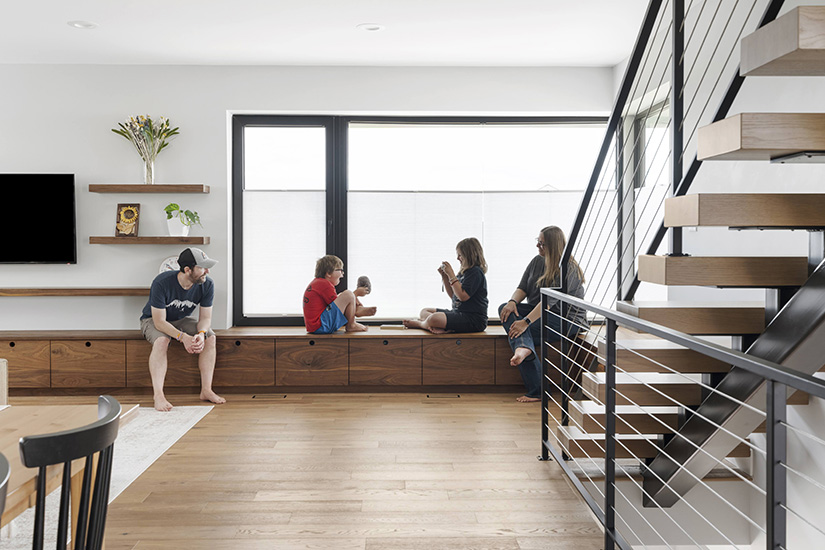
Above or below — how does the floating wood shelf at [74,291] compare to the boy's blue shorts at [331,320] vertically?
above

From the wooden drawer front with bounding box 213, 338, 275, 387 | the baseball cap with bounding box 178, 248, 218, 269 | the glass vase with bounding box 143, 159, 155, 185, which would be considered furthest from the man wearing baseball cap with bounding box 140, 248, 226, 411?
the glass vase with bounding box 143, 159, 155, 185

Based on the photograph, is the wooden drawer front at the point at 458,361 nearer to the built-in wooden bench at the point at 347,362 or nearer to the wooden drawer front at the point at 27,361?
the built-in wooden bench at the point at 347,362

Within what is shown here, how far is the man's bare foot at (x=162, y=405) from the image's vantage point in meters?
4.36

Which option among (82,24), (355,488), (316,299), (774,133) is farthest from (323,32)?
(774,133)

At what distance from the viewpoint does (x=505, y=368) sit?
4844mm

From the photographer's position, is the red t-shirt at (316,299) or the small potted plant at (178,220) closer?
the red t-shirt at (316,299)

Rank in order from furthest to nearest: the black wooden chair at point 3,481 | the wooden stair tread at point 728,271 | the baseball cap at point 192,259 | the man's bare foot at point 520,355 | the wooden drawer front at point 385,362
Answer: the wooden drawer front at point 385,362 → the man's bare foot at point 520,355 → the baseball cap at point 192,259 → the wooden stair tread at point 728,271 → the black wooden chair at point 3,481

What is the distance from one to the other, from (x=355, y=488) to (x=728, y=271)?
1.81 meters

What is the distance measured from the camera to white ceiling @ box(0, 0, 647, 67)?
3.89 metres

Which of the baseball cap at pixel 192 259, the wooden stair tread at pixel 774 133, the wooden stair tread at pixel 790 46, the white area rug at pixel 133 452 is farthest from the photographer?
the baseball cap at pixel 192 259

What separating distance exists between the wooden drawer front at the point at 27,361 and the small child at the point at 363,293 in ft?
7.44

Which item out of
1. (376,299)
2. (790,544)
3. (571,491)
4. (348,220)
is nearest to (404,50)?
(348,220)

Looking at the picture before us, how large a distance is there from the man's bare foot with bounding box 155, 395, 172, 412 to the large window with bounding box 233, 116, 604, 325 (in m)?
1.11

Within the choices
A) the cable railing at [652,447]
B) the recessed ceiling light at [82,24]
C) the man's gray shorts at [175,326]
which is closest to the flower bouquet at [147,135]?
the recessed ceiling light at [82,24]
